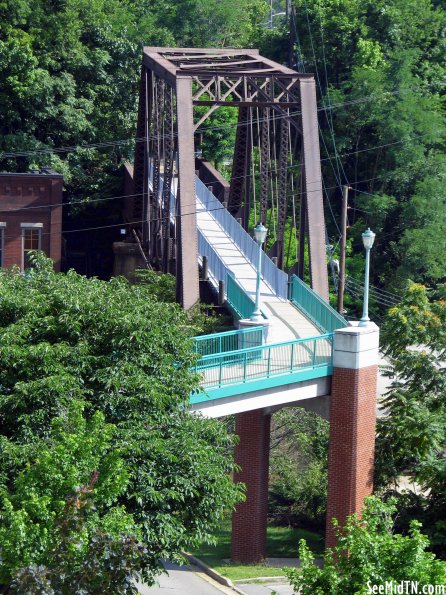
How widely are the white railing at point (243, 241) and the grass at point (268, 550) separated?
21.7 ft

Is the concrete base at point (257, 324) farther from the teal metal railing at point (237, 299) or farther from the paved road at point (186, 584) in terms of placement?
the paved road at point (186, 584)

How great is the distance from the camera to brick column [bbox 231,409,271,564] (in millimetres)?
30266

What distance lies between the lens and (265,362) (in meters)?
26.5

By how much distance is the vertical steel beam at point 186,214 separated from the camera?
32.3 meters

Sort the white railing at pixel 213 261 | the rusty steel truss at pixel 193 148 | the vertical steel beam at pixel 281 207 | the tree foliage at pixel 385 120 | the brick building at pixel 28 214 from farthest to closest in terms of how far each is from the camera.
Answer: the tree foliage at pixel 385 120 → the brick building at pixel 28 214 → the vertical steel beam at pixel 281 207 → the white railing at pixel 213 261 → the rusty steel truss at pixel 193 148

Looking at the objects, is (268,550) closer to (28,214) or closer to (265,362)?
(265,362)

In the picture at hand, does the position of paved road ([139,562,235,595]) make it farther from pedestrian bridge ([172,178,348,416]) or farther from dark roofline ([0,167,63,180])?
dark roofline ([0,167,63,180])

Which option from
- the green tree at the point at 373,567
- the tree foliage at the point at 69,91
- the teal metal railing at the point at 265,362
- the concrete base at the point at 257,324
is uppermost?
the tree foliage at the point at 69,91

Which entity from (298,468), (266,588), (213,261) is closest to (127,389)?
(266,588)

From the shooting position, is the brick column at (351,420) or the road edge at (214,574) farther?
the road edge at (214,574)

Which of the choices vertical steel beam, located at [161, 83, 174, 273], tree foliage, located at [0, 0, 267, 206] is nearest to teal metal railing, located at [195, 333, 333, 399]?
vertical steel beam, located at [161, 83, 174, 273]

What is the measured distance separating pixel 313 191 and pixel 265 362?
8914 mm

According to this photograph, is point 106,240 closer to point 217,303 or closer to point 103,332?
point 217,303

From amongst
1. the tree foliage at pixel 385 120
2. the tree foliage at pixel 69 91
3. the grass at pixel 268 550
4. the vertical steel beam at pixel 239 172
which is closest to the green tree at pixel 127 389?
the grass at pixel 268 550
